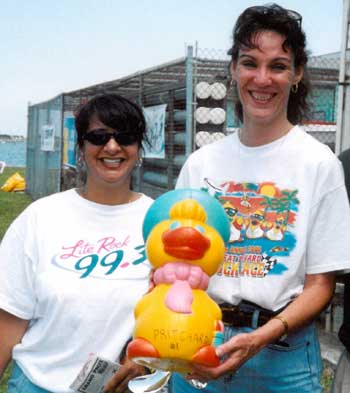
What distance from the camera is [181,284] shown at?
6.62 feet

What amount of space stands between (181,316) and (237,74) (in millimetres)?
924

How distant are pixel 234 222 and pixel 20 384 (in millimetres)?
971

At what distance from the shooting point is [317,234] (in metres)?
2.20

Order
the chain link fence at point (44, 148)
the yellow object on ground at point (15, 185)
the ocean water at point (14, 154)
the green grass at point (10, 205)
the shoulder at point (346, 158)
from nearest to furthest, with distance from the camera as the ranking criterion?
the shoulder at point (346, 158) → the green grass at point (10, 205) → the chain link fence at point (44, 148) → the yellow object on ground at point (15, 185) → the ocean water at point (14, 154)

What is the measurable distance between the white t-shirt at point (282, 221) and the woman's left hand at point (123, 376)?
0.38 meters

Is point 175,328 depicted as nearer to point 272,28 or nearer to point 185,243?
point 185,243

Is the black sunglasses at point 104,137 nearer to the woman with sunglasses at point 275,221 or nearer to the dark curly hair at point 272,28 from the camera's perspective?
the woman with sunglasses at point 275,221

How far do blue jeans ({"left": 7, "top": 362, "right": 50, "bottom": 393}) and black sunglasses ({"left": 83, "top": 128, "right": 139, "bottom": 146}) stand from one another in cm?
88

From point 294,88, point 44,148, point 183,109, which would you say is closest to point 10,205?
point 44,148

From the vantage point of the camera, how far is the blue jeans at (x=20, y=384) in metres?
2.33

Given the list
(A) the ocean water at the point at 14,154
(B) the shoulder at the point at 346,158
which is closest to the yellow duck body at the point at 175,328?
(B) the shoulder at the point at 346,158

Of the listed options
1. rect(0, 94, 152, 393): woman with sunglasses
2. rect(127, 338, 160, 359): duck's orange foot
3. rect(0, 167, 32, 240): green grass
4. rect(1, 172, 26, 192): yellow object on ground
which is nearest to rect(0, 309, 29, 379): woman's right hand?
rect(0, 94, 152, 393): woman with sunglasses

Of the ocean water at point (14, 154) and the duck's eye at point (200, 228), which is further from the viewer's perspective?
the ocean water at point (14, 154)

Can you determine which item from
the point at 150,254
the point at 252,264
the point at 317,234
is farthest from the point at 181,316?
the point at 317,234
